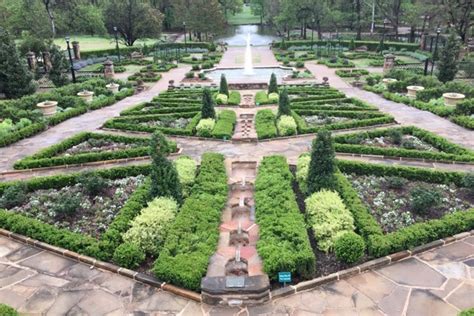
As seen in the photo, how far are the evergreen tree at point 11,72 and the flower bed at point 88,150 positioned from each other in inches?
391

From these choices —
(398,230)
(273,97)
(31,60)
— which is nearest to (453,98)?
(273,97)

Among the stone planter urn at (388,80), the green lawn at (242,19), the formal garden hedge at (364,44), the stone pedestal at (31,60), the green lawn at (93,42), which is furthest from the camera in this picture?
the green lawn at (242,19)

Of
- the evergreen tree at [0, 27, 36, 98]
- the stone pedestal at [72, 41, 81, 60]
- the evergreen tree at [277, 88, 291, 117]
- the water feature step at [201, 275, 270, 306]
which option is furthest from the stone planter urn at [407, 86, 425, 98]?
the stone pedestal at [72, 41, 81, 60]

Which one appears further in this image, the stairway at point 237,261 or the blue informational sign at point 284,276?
the blue informational sign at point 284,276

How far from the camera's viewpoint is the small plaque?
635 cm

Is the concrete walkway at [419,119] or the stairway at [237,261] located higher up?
the concrete walkway at [419,119]

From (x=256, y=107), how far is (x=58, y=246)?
42.6 ft

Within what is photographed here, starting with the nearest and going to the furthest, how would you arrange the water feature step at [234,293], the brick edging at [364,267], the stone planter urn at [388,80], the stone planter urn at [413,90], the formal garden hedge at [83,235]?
the water feature step at [234,293] < the brick edging at [364,267] < the formal garden hedge at [83,235] < the stone planter urn at [413,90] < the stone planter urn at [388,80]

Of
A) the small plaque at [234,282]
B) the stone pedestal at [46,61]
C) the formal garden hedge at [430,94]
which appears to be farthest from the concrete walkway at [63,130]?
the formal garden hedge at [430,94]

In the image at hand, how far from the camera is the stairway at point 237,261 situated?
630 centimetres

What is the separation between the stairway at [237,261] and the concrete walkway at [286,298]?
8.1 inches

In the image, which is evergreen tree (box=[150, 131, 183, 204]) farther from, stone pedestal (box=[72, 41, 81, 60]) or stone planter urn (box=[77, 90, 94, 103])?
stone pedestal (box=[72, 41, 81, 60])

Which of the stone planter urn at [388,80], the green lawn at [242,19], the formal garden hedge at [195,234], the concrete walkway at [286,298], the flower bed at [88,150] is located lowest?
the concrete walkway at [286,298]

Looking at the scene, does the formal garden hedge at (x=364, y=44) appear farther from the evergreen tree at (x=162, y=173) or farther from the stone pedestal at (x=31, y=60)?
the evergreen tree at (x=162, y=173)
